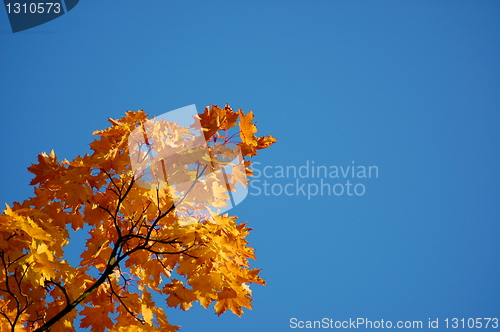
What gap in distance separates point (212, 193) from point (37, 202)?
1839 millimetres

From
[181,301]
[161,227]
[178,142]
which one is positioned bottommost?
[181,301]

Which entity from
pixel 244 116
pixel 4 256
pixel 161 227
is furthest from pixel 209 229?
pixel 4 256

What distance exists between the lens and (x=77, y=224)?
14.7ft

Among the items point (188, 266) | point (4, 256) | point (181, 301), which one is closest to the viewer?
point (4, 256)

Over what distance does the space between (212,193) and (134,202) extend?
2.84ft

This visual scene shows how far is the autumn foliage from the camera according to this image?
3.73 metres

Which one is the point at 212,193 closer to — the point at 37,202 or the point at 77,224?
the point at 77,224

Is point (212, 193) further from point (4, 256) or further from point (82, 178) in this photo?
point (4, 256)

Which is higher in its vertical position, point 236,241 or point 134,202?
point 134,202

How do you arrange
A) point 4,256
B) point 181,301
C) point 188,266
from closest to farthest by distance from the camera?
point 4,256
point 188,266
point 181,301

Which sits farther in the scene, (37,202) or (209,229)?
(37,202)

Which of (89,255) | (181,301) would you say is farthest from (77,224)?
(181,301)

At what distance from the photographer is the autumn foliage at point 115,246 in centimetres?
373

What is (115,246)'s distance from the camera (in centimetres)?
398
